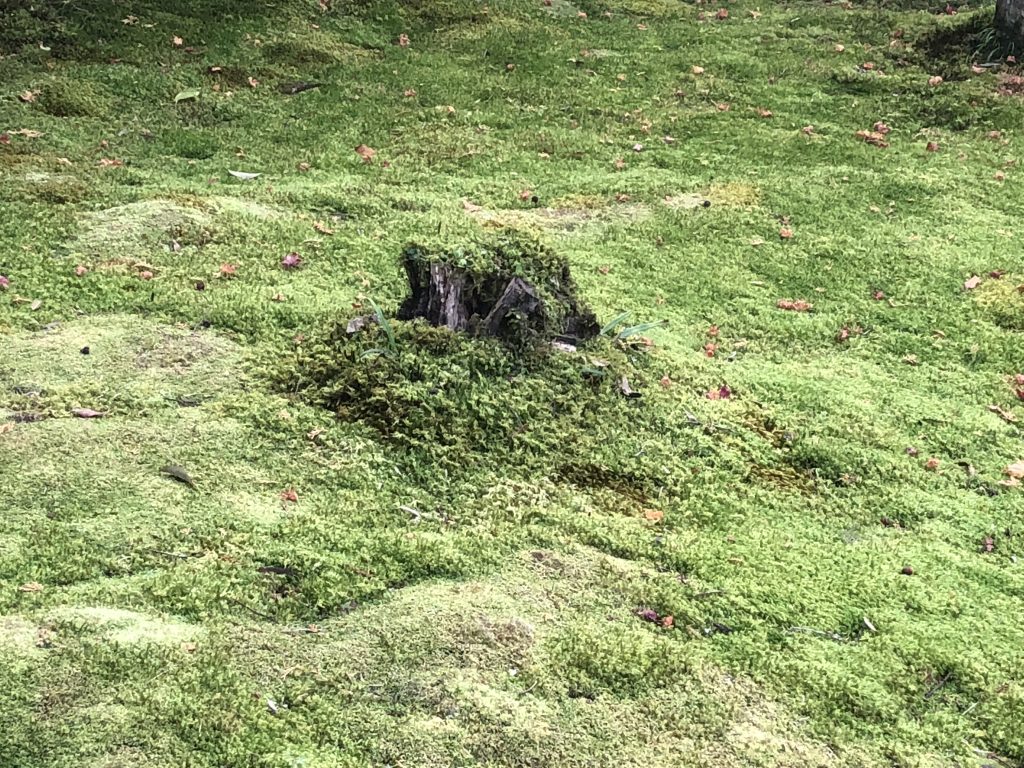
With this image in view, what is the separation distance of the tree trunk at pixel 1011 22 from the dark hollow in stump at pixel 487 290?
8575 mm

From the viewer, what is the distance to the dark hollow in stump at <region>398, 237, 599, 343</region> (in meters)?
4.27

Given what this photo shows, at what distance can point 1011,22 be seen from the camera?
34.2 ft

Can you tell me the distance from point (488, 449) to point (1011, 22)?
9.53 metres

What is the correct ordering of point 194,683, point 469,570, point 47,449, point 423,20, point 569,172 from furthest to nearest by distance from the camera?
point 423,20
point 569,172
point 47,449
point 469,570
point 194,683

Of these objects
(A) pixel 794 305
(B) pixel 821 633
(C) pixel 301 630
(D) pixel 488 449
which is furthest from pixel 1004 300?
(C) pixel 301 630

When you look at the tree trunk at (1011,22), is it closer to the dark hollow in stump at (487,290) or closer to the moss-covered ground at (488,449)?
the moss-covered ground at (488,449)

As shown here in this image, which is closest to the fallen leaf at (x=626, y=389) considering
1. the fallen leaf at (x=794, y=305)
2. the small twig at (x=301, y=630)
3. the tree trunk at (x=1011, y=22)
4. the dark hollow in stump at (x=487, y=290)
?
the dark hollow in stump at (x=487, y=290)

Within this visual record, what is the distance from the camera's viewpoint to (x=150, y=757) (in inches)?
93.4

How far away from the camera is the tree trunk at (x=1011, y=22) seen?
10273mm

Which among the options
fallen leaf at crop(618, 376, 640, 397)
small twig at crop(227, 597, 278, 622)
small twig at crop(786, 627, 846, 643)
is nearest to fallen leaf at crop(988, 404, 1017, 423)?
fallen leaf at crop(618, 376, 640, 397)

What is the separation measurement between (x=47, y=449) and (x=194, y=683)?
1550mm

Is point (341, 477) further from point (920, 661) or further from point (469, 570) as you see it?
point (920, 661)

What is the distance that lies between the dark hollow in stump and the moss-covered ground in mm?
125

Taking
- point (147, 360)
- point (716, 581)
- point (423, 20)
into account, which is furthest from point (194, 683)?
point (423, 20)
